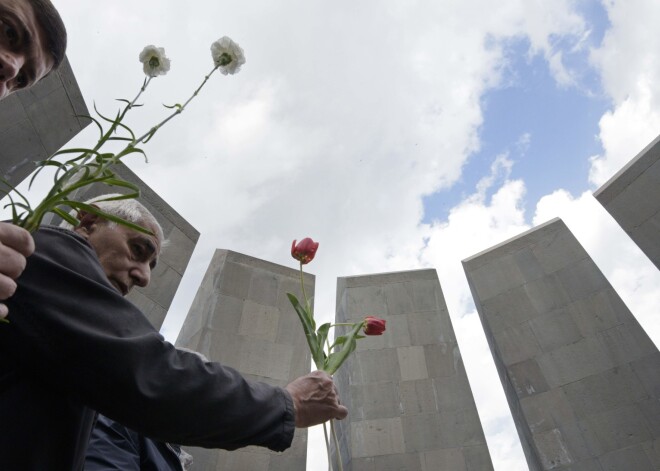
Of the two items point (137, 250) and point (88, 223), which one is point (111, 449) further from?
point (88, 223)

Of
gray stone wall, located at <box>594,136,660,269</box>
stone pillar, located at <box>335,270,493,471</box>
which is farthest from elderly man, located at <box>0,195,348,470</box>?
gray stone wall, located at <box>594,136,660,269</box>

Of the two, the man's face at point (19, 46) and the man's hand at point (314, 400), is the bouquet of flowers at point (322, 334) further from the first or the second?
the man's face at point (19, 46)

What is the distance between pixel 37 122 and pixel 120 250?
12.2 ft

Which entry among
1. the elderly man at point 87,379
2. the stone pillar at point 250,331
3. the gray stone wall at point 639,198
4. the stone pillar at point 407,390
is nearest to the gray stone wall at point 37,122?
the stone pillar at point 250,331

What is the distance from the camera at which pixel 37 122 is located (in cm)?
458

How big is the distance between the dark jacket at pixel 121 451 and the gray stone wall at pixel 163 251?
3.44 meters

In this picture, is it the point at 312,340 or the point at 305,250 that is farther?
the point at 305,250

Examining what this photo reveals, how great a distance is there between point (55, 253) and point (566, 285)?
7202 mm

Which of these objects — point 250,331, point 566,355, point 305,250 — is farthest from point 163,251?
point 566,355

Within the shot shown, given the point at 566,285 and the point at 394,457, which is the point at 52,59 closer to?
the point at 394,457

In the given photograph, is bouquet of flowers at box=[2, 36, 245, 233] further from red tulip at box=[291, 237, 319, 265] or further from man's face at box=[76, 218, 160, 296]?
red tulip at box=[291, 237, 319, 265]

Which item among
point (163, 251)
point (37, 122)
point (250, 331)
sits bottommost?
point (250, 331)

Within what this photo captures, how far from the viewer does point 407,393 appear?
22.0 ft

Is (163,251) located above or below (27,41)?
above
